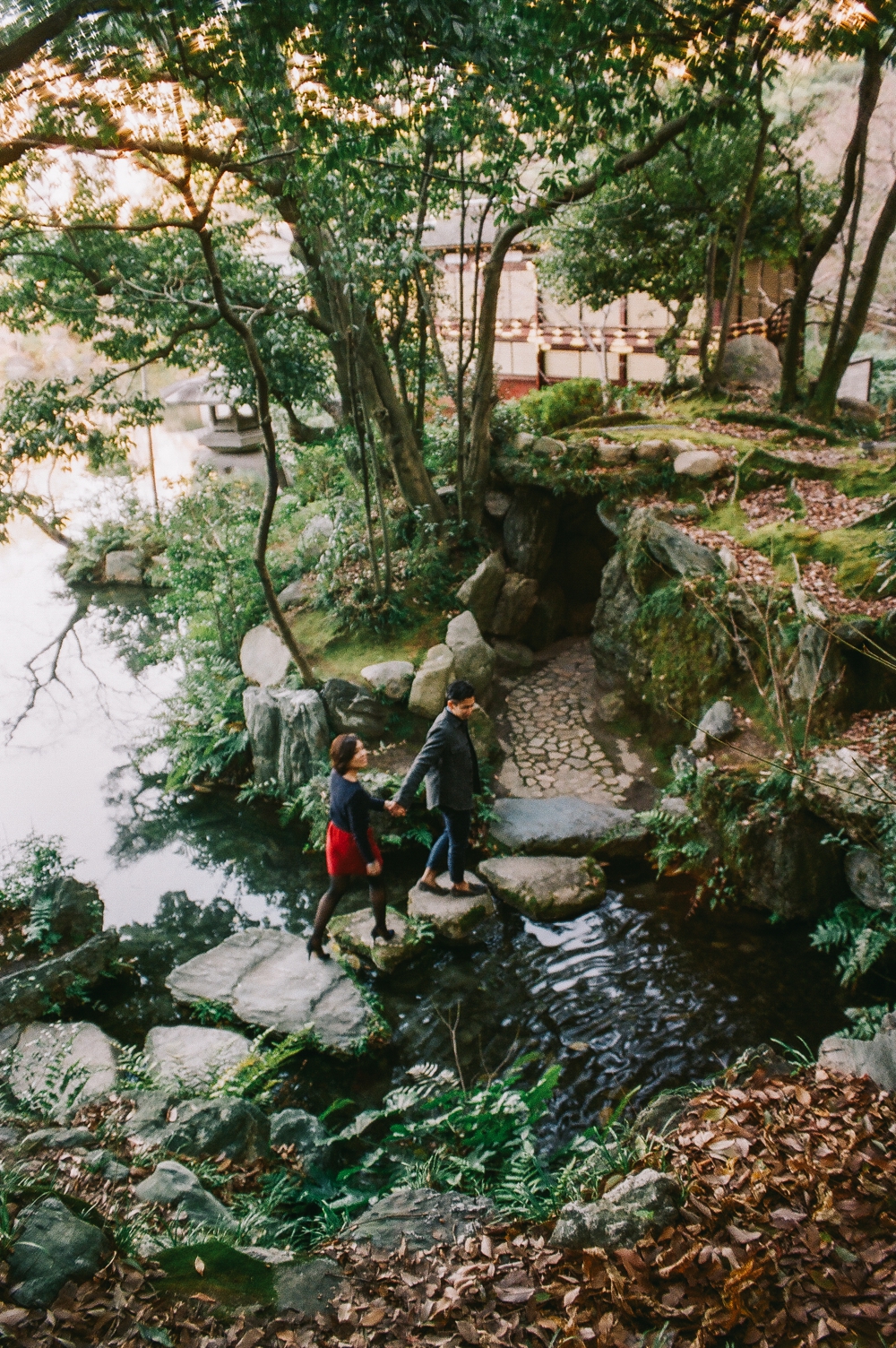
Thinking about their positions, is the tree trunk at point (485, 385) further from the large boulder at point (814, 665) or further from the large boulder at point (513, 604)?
the large boulder at point (814, 665)

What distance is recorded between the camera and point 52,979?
22.3ft

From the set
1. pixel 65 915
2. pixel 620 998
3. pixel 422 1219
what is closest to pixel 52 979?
pixel 65 915

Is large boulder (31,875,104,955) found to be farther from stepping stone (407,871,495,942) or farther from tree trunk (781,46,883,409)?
tree trunk (781,46,883,409)

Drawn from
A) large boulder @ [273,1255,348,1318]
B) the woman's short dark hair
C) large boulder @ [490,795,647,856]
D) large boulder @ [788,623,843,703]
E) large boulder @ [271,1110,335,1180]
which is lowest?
large boulder @ [271,1110,335,1180]

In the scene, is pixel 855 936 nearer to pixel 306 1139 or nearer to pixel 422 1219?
pixel 422 1219

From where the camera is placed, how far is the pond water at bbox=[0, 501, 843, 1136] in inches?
230

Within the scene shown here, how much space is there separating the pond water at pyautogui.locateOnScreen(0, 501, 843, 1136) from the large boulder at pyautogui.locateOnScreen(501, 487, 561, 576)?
5542 mm

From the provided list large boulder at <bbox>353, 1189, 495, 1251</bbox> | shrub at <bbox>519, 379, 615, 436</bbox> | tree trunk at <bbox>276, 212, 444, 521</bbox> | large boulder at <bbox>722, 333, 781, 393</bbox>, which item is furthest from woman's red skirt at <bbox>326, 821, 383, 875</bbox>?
large boulder at <bbox>722, 333, 781, 393</bbox>

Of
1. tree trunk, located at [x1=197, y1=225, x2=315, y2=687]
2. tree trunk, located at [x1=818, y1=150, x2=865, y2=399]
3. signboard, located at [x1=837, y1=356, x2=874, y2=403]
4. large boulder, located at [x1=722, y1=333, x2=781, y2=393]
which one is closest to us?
tree trunk, located at [x1=197, y1=225, x2=315, y2=687]

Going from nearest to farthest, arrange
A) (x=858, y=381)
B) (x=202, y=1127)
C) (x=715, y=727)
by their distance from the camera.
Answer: (x=202, y=1127), (x=715, y=727), (x=858, y=381)

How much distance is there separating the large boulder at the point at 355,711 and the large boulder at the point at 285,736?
0.16 m

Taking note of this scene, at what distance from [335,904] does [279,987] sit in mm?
827

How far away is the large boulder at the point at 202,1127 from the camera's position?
4.58m

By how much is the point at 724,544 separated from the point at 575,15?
5.79 m
